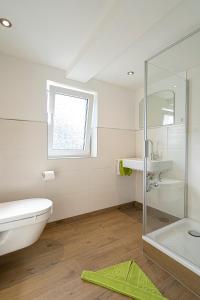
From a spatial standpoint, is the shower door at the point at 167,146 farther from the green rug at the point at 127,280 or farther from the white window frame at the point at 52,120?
the white window frame at the point at 52,120

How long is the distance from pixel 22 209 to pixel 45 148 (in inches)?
34.0

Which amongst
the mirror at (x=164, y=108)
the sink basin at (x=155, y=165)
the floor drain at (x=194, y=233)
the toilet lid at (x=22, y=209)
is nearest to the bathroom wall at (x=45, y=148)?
the toilet lid at (x=22, y=209)

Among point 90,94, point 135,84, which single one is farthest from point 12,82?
point 135,84

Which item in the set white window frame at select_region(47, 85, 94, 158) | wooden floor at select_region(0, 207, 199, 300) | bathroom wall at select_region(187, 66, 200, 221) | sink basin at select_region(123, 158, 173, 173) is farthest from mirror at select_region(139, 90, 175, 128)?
wooden floor at select_region(0, 207, 199, 300)

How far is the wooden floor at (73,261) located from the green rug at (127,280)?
49 millimetres

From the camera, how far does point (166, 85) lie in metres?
2.30

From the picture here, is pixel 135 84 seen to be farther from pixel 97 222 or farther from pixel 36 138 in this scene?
pixel 97 222

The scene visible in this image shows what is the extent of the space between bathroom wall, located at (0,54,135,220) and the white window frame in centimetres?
11

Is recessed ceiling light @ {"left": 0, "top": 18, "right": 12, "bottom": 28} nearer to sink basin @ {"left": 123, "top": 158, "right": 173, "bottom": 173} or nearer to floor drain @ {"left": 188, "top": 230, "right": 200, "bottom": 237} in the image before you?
sink basin @ {"left": 123, "top": 158, "right": 173, "bottom": 173}

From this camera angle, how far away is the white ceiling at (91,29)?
123 centimetres

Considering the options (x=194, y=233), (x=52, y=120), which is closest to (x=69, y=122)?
(x=52, y=120)

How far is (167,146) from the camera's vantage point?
2.30 metres

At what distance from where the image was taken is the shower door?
2139 mm

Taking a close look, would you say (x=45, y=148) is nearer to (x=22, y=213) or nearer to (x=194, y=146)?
(x=22, y=213)
